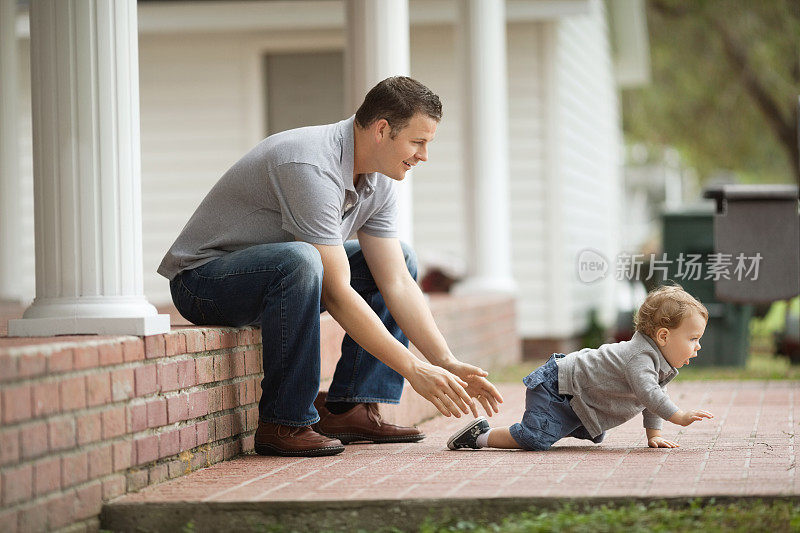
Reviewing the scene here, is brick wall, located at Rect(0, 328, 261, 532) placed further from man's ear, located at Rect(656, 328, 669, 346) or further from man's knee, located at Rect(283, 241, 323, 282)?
man's ear, located at Rect(656, 328, 669, 346)

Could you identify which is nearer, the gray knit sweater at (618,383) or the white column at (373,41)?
the gray knit sweater at (618,383)

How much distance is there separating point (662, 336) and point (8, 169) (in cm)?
630

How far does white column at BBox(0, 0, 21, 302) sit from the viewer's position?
9.02 m

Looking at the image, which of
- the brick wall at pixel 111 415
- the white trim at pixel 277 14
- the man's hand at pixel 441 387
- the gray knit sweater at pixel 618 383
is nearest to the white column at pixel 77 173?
the brick wall at pixel 111 415

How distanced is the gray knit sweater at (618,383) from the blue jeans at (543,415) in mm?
36

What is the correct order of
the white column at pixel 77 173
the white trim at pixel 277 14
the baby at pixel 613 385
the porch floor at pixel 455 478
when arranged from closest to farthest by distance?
the porch floor at pixel 455 478, the white column at pixel 77 173, the baby at pixel 613 385, the white trim at pixel 277 14

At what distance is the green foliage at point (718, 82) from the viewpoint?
1814 centimetres

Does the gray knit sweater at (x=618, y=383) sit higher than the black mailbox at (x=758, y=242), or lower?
lower

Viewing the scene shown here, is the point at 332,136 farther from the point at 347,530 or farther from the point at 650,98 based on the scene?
the point at 650,98

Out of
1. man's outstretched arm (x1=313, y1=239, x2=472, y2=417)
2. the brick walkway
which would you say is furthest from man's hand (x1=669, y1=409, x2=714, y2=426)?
man's outstretched arm (x1=313, y1=239, x2=472, y2=417)

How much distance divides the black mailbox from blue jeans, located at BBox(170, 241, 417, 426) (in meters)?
3.77

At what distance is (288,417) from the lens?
4.16m

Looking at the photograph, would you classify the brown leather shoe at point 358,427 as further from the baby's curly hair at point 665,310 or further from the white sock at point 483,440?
the baby's curly hair at point 665,310

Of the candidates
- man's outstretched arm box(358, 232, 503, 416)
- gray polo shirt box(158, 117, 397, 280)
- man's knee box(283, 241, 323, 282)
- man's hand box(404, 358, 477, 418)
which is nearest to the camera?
man's hand box(404, 358, 477, 418)
